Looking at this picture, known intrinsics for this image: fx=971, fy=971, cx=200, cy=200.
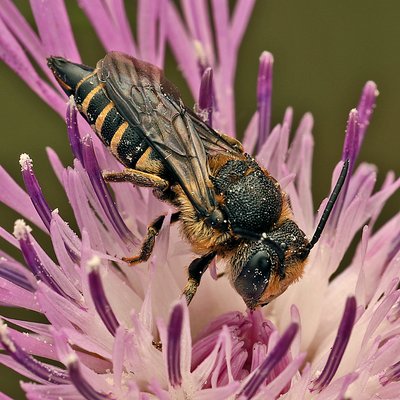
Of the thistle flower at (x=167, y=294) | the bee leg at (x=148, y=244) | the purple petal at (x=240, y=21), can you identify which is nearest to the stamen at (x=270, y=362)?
the thistle flower at (x=167, y=294)

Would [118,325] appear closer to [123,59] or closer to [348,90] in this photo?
[123,59]

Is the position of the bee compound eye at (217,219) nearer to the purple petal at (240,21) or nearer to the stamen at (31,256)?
the stamen at (31,256)

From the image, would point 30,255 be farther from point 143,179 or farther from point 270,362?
point 270,362

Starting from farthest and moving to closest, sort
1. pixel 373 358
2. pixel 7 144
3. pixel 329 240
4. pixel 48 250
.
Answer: pixel 7 144
pixel 48 250
pixel 329 240
pixel 373 358

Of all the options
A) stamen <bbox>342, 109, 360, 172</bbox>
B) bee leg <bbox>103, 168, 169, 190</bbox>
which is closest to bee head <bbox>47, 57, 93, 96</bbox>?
bee leg <bbox>103, 168, 169, 190</bbox>

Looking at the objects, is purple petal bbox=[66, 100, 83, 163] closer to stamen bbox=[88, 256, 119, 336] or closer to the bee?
the bee

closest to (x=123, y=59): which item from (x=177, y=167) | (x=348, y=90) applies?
(x=177, y=167)
